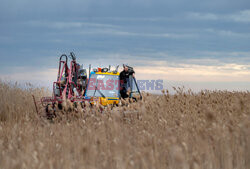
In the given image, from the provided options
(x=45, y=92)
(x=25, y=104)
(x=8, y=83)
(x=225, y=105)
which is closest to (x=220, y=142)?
(x=225, y=105)

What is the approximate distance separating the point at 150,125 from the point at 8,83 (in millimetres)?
9735

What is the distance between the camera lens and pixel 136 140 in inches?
238

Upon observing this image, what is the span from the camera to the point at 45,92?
19.3 metres

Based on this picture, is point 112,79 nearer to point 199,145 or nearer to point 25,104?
point 25,104

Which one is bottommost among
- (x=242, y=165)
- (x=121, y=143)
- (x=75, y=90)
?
(x=242, y=165)

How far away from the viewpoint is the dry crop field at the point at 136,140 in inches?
147

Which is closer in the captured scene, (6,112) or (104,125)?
(104,125)

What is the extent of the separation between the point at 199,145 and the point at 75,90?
8.57 m

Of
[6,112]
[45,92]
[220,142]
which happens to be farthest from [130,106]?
[45,92]

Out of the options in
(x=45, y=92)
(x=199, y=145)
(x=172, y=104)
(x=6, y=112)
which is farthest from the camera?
(x=45, y=92)

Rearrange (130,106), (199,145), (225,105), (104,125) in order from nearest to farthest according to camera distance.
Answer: (199,145)
(104,125)
(130,106)
(225,105)

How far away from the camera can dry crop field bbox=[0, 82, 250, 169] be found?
12.3ft

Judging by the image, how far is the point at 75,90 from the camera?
39.9 ft

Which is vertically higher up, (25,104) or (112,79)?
(112,79)
